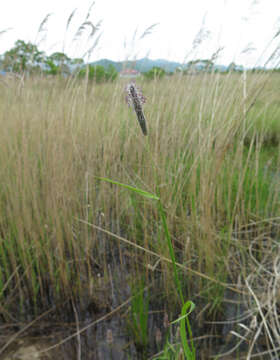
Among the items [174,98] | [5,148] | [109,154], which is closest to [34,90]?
[5,148]

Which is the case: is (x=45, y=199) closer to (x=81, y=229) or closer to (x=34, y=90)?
(x=81, y=229)

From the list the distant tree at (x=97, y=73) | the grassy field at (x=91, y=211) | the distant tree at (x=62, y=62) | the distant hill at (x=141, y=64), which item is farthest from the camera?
the distant hill at (x=141, y=64)

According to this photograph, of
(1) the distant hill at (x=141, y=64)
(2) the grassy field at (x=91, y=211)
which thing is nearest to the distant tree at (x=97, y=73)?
(1) the distant hill at (x=141, y=64)

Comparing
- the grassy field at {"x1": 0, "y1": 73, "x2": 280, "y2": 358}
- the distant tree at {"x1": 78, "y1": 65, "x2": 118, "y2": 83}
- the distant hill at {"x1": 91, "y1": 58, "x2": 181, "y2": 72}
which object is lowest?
the grassy field at {"x1": 0, "y1": 73, "x2": 280, "y2": 358}

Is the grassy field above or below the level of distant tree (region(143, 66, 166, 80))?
below

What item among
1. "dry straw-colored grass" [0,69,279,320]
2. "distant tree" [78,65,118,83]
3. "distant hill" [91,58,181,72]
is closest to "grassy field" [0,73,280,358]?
"dry straw-colored grass" [0,69,279,320]

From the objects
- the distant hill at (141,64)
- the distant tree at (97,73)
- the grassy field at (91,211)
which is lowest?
the grassy field at (91,211)

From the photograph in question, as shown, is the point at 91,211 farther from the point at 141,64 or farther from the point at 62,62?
the point at 141,64

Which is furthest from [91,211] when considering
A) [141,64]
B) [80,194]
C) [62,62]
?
[141,64]

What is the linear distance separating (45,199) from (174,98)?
85cm

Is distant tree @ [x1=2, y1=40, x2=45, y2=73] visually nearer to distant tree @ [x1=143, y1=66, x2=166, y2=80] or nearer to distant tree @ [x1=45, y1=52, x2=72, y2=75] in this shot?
distant tree @ [x1=45, y1=52, x2=72, y2=75]

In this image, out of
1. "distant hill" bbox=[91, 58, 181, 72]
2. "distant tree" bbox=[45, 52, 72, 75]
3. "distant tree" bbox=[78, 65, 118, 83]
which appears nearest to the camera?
→ "distant tree" bbox=[45, 52, 72, 75]

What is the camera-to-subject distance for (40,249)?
1.21 meters

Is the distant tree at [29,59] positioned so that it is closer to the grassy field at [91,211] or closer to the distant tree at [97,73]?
the grassy field at [91,211]
